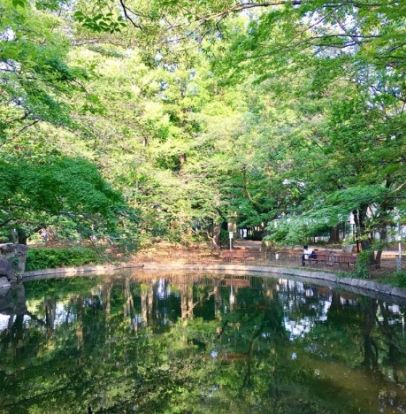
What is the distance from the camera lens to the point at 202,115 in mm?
25453

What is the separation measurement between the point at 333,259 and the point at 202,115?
35.7ft

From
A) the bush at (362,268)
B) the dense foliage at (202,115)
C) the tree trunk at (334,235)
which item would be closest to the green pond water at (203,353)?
the bush at (362,268)

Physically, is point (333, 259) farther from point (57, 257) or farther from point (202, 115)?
point (57, 257)

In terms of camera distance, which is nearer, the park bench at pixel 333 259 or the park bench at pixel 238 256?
the park bench at pixel 333 259

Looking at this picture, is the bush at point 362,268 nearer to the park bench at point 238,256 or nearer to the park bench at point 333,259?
the park bench at point 333,259

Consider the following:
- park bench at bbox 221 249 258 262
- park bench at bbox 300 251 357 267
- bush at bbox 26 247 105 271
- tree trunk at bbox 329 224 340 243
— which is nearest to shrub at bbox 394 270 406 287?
park bench at bbox 300 251 357 267

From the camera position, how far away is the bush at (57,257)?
22.5 meters

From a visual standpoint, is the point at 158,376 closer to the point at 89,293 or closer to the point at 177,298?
the point at 177,298

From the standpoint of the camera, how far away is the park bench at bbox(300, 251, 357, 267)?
2005 centimetres

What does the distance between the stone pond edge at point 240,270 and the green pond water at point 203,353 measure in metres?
1.08

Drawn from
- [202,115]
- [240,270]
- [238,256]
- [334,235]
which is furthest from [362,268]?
[334,235]

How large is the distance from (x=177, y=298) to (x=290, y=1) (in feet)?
43.3

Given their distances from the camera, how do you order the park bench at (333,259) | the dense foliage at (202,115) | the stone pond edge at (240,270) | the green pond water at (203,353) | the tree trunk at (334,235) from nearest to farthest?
the dense foliage at (202,115) < the green pond water at (203,353) < the stone pond edge at (240,270) < the park bench at (333,259) < the tree trunk at (334,235)

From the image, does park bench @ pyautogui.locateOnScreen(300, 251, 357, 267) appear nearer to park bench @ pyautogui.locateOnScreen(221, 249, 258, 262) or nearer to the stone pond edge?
the stone pond edge
